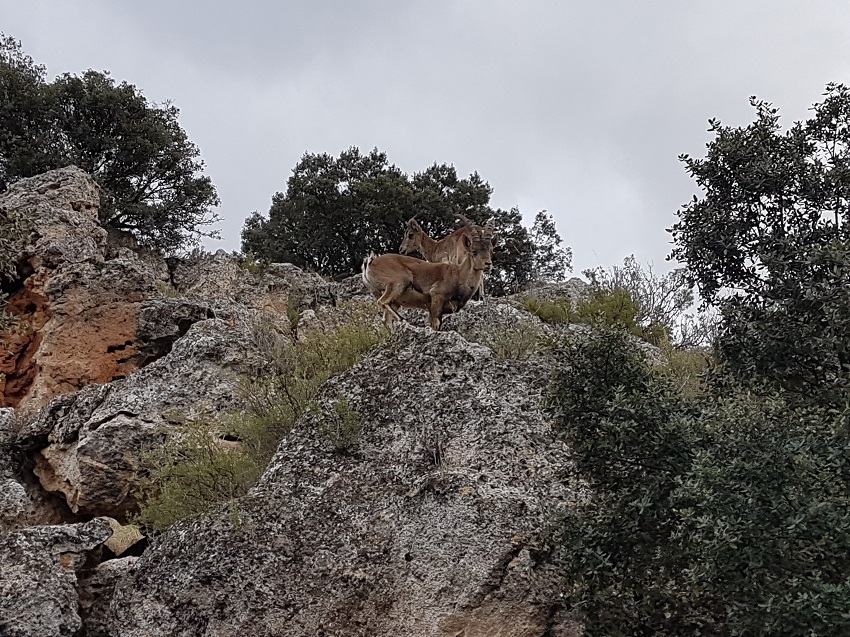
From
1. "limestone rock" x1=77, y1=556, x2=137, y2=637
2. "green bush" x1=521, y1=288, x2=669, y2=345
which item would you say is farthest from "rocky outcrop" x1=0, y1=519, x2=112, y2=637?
"green bush" x1=521, y1=288, x2=669, y2=345

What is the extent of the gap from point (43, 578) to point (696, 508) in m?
5.11

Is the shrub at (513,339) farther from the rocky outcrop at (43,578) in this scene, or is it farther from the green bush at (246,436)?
Result: the rocky outcrop at (43,578)

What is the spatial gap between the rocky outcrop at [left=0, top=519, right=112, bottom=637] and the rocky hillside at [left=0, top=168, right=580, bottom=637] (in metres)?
0.01

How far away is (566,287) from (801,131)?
8652 millimetres

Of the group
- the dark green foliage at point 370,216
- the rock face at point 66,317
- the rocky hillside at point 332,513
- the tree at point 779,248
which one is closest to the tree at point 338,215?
the dark green foliage at point 370,216

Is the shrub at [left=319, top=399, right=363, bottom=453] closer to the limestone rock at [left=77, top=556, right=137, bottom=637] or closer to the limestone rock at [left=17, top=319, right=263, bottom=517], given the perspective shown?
the limestone rock at [left=77, top=556, right=137, bottom=637]

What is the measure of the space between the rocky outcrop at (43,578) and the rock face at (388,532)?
1.46ft

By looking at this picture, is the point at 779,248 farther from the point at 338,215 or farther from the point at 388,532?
the point at 338,215

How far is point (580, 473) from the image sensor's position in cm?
570

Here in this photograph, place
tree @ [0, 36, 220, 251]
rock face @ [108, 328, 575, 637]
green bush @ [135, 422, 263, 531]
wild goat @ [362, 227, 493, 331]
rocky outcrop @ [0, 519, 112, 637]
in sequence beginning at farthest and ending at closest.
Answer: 1. tree @ [0, 36, 220, 251]
2. wild goat @ [362, 227, 493, 331]
3. green bush @ [135, 422, 263, 531]
4. rocky outcrop @ [0, 519, 112, 637]
5. rock face @ [108, 328, 575, 637]

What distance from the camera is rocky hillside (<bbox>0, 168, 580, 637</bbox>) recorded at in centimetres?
604

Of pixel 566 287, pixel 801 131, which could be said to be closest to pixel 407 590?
pixel 801 131

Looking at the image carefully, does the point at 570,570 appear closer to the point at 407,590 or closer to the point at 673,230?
the point at 407,590

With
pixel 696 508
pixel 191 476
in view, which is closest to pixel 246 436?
pixel 191 476
